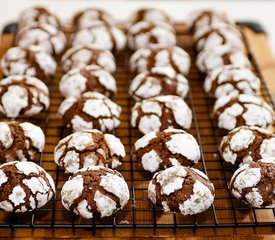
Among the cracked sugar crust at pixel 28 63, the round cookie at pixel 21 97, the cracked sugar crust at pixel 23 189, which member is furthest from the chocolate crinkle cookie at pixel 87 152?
the cracked sugar crust at pixel 28 63

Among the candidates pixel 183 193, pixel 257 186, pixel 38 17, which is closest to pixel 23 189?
pixel 183 193

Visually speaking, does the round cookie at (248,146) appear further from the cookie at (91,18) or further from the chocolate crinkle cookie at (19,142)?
the cookie at (91,18)

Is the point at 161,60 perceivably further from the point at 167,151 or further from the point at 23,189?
the point at 23,189

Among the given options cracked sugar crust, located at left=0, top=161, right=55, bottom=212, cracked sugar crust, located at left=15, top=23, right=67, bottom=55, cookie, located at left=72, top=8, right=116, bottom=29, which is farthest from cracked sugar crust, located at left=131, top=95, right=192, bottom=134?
cookie, located at left=72, top=8, right=116, bottom=29

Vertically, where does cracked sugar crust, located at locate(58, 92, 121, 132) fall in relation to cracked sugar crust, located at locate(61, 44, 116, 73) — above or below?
above

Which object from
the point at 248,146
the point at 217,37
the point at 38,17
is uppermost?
the point at 248,146

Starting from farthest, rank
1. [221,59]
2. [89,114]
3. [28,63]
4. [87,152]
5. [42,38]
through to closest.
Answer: [42,38] < [221,59] < [28,63] < [89,114] < [87,152]

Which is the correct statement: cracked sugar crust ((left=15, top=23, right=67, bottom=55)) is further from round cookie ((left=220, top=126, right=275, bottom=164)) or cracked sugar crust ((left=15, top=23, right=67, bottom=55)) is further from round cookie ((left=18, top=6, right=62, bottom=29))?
round cookie ((left=220, top=126, right=275, bottom=164))
